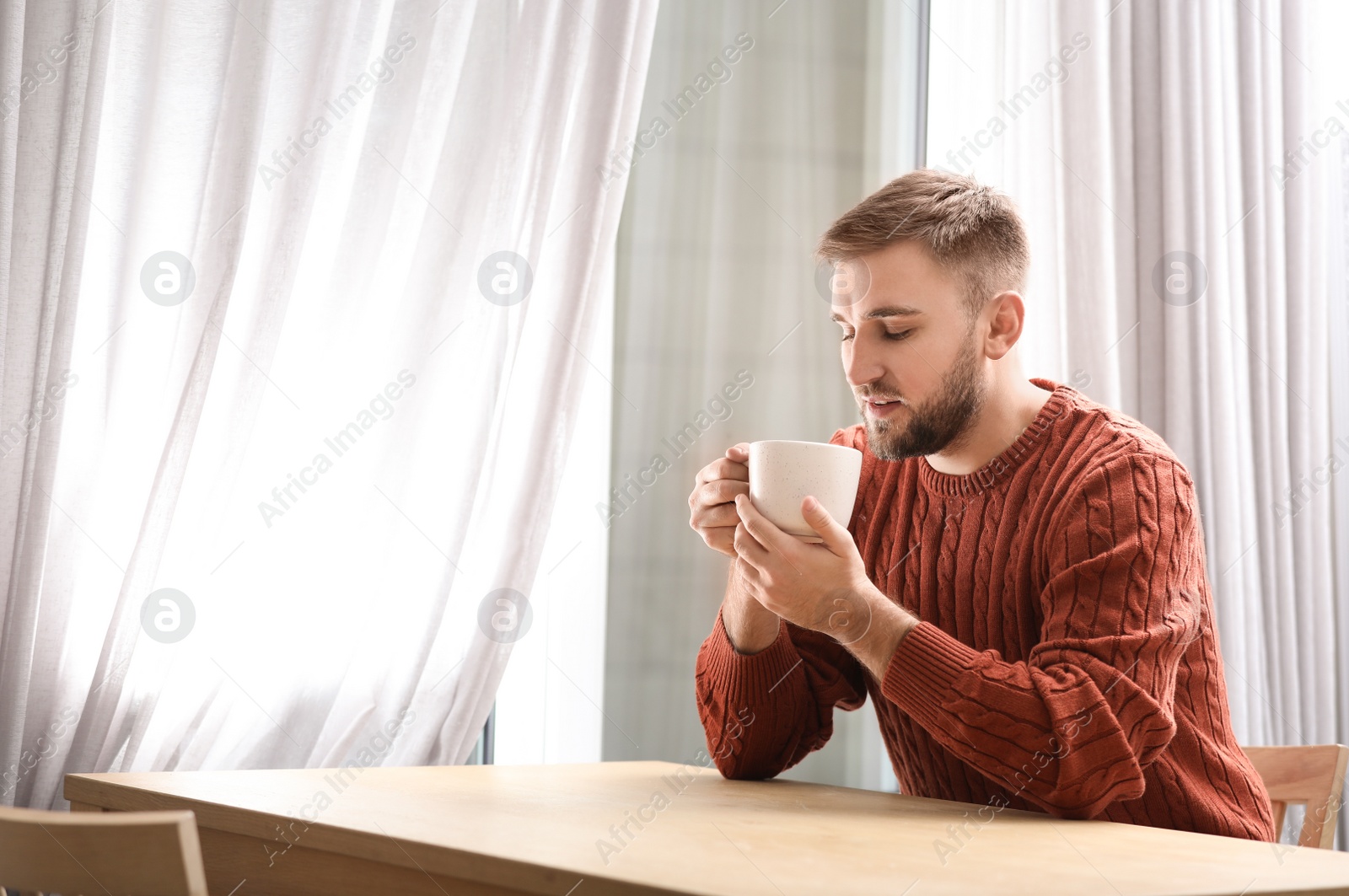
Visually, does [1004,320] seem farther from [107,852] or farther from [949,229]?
[107,852]

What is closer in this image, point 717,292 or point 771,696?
point 771,696

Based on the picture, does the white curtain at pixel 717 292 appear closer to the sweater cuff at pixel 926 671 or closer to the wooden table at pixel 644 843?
the wooden table at pixel 644 843

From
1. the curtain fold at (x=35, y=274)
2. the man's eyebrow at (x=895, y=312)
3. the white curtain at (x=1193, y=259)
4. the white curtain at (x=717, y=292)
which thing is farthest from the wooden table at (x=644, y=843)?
the white curtain at (x=1193, y=259)

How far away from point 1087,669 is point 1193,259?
1.61 metres

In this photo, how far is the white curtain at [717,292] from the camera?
219 centimetres

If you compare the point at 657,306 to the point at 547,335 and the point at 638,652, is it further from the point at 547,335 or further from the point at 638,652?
the point at 638,652

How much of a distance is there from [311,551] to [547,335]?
523 millimetres

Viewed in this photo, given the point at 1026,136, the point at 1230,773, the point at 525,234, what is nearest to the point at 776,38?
the point at 1026,136

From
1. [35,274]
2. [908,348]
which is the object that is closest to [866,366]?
[908,348]

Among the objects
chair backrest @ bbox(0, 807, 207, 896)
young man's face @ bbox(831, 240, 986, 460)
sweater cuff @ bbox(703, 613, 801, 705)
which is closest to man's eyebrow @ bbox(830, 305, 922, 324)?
young man's face @ bbox(831, 240, 986, 460)

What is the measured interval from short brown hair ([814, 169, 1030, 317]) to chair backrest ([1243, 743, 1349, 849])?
0.67 metres

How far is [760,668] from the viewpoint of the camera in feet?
4.53

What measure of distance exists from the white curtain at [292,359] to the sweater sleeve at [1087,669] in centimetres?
99

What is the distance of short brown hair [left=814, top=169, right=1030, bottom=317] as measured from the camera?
53.8 inches
